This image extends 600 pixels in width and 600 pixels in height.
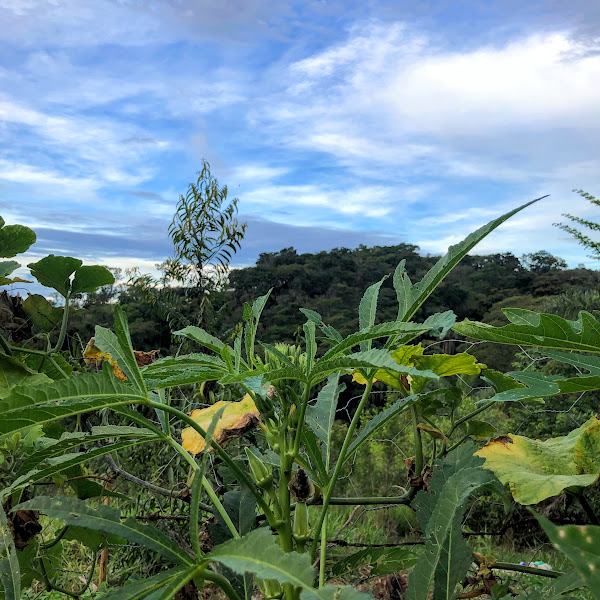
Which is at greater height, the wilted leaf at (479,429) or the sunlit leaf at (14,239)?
the sunlit leaf at (14,239)

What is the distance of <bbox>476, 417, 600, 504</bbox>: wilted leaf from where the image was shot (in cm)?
59

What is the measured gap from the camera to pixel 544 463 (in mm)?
696

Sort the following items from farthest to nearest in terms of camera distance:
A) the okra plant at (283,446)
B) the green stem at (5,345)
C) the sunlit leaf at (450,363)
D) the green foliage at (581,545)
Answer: the green stem at (5,345) → the sunlit leaf at (450,363) → the okra plant at (283,446) → the green foliage at (581,545)

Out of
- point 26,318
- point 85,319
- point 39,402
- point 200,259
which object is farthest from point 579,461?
point 85,319

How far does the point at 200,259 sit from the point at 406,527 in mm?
3014

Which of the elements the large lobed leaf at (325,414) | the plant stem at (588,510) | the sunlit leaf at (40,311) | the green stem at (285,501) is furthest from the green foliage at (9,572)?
the sunlit leaf at (40,311)

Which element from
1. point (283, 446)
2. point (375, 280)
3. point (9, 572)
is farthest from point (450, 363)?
point (375, 280)

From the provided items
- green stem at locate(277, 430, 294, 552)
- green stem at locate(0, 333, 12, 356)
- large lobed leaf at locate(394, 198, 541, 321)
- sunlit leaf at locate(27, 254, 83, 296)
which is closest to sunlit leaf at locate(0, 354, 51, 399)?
green stem at locate(0, 333, 12, 356)

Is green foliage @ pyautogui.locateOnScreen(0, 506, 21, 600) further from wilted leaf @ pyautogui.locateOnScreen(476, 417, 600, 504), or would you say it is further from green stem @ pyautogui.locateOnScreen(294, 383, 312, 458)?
wilted leaf @ pyautogui.locateOnScreen(476, 417, 600, 504)

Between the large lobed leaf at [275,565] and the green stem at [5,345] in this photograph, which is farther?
the green stem at [5,345]

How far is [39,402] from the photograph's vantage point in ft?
1.32

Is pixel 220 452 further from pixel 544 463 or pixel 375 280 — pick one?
pixel 375 280

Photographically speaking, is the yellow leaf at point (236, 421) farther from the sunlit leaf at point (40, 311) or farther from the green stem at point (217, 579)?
the sunlit leaf at point (40, 311)

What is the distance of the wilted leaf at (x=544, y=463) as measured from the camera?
59 centimetres
